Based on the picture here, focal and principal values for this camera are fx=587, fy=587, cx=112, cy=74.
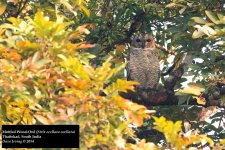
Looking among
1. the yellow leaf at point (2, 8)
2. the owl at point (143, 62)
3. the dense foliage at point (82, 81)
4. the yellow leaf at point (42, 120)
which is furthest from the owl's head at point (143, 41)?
the yellow leaf at point (42, 120)

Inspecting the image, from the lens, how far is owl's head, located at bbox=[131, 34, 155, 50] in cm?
625

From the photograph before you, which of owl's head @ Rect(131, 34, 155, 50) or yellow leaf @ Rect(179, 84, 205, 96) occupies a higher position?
owl's head @ Rect(131, 34, 155, 50)

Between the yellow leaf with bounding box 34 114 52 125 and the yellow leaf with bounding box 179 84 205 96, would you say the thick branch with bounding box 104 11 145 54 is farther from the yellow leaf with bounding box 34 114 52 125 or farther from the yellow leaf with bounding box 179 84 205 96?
the yellow leaf with bounding box 34 114 52 125

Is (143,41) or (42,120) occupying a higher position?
(143,41)

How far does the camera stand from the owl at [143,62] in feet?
20.8

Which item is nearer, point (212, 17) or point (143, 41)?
point (212, 17)

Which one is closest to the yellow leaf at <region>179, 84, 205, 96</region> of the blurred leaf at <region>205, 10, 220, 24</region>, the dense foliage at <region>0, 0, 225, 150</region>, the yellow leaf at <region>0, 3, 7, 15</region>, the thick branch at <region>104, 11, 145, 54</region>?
the dense foliage at <region>0, 0, 225, 150</region>

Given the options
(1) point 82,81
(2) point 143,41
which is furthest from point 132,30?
(1) point 82,81

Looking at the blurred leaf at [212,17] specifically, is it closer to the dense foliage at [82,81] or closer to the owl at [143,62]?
the dense foliage at [82,81]

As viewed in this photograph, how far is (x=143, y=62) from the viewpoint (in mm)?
6477

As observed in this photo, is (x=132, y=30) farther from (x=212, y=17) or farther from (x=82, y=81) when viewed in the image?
(x=82, y=81)

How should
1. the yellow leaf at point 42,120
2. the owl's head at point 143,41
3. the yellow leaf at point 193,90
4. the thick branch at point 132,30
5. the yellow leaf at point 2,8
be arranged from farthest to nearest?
the owl's head at point 143,41
the thick branch at point 132,30
the yellow leaf at point 193,90
the yellow leaf at point 2,8
the yellow leaf at point 42,120

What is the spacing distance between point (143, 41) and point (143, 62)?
A: 0.30 metres

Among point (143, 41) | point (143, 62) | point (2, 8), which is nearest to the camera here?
point (2, 8)
